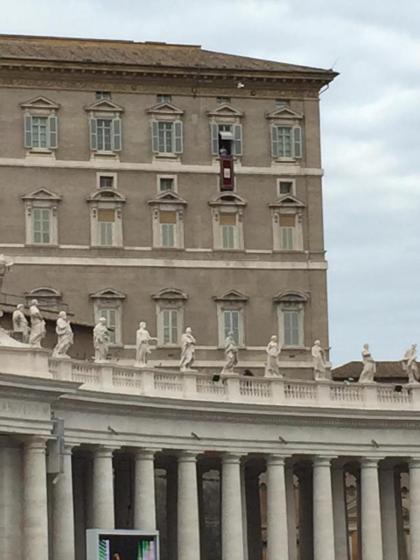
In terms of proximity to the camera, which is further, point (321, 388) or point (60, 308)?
point (60, 308)

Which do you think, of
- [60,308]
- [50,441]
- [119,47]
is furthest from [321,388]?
[119,47]

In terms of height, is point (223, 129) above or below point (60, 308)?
above

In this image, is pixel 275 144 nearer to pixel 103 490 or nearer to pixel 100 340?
pixel 100 340

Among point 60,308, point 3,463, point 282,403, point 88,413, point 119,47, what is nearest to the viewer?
point 3,463

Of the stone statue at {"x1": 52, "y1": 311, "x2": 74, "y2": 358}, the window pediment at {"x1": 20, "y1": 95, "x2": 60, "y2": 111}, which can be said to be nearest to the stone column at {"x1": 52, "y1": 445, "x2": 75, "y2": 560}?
the stone statue at {"x1": 52, "y1": 311, "x2": 74, "y2": 358}

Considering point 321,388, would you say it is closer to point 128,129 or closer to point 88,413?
point 88,413

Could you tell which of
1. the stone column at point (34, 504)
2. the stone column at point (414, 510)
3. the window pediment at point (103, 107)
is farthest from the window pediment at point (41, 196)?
the stone column at point (34, 504)

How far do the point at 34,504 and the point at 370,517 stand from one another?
22789 mm

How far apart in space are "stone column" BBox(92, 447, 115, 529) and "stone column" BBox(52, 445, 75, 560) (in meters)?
2.84

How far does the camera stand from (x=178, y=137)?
138500mm

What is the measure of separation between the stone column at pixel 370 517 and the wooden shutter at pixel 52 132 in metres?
39.9

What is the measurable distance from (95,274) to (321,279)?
14127 mm

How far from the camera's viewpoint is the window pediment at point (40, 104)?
443 feet

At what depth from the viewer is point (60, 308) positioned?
13138 cm
